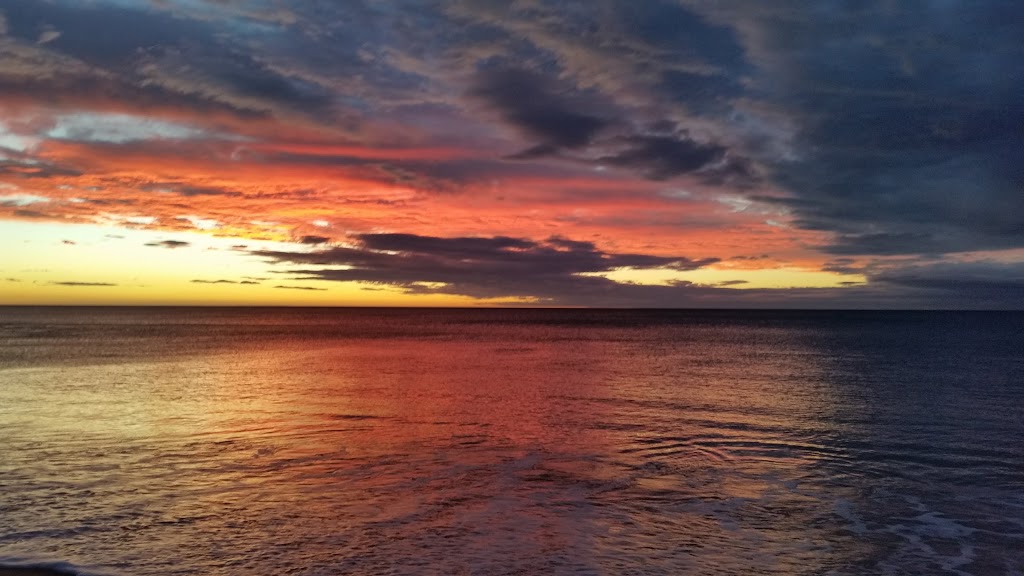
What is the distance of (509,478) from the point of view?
20422 millimetres

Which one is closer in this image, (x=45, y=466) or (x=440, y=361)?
(x=45, y=466)

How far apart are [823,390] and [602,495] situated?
97.7 feet

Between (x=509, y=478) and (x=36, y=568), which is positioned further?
(x=509, y=478)

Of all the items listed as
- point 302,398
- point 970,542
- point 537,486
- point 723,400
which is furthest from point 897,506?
point 302,398

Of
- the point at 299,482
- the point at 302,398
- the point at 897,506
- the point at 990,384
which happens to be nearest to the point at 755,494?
the point at 897,506

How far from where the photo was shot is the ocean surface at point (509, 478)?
13948 mm

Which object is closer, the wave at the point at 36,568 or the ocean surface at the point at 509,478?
the wave at the point at 36,568

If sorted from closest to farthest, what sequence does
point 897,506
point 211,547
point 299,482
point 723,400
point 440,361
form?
1. point 211,547
2. point 897,506
3. point 299,482
4. point 723,400
5. point 440,361

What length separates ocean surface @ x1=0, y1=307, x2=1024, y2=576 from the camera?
45.8 ft

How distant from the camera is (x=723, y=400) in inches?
1491

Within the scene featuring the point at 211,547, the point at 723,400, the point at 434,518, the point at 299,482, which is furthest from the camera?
the point at 723,400

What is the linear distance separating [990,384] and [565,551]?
44.0 metres

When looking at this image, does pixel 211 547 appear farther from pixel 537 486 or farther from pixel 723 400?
pixel 723 400

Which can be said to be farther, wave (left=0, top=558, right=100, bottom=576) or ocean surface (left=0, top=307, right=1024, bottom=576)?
ocean surface (left=0, top=307, right=1024, bottom=576)
